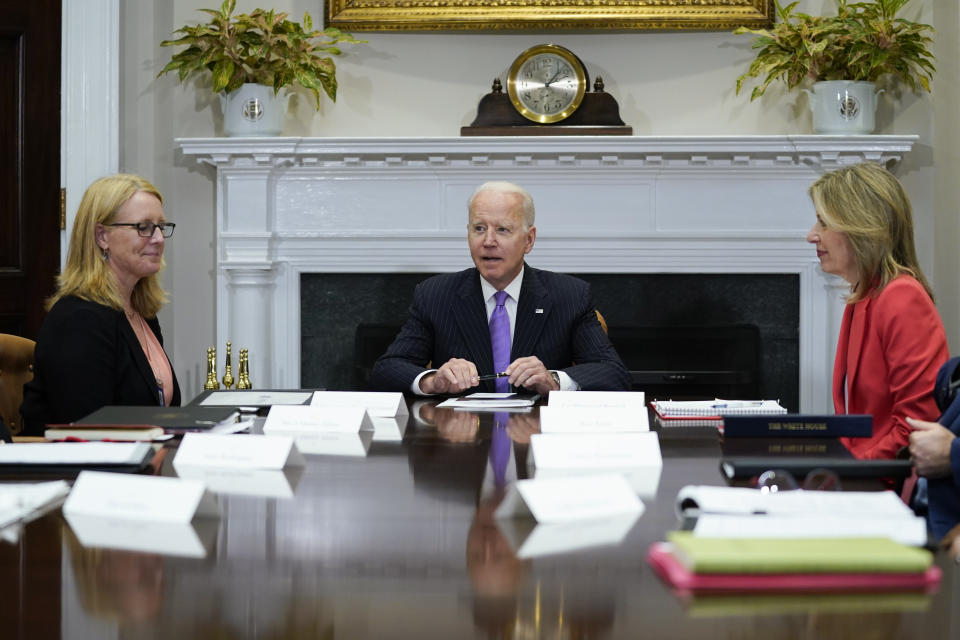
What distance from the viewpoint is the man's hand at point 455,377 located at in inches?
108

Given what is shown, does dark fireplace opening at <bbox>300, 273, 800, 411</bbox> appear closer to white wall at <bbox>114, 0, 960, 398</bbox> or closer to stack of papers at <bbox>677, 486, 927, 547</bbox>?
white wall at <bbox>114, 0, 960, 398</bbox>

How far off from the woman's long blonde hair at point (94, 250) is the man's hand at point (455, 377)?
83 cm

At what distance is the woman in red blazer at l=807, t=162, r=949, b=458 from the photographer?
93.1 inches

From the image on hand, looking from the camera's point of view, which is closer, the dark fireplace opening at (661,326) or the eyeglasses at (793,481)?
the eyeglasses at (793,481)

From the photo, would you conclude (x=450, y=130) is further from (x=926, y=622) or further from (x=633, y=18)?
(x=926, y=622)

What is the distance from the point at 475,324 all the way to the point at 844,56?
2.21 m

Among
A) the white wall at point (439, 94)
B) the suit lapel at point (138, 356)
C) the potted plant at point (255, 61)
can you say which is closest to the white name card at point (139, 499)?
the suit lapel at point (138, 356)

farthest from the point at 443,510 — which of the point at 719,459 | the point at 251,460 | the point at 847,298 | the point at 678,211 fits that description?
the point at 678,211

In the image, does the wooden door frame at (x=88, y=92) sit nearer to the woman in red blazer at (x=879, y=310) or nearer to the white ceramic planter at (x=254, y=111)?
the white ceramic planter at (x=254, y=111)

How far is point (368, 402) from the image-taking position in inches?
94.9

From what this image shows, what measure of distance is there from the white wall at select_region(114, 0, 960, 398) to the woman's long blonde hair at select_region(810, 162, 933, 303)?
220cm

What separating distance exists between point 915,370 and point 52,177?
371 centimetres

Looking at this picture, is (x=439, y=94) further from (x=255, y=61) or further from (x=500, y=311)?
(x=500, y=311)

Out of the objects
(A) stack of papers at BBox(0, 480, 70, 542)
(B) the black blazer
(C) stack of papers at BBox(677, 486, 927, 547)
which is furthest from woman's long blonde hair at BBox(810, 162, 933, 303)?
(A) stack of papers at BBox(0, 480, 70, 542)
